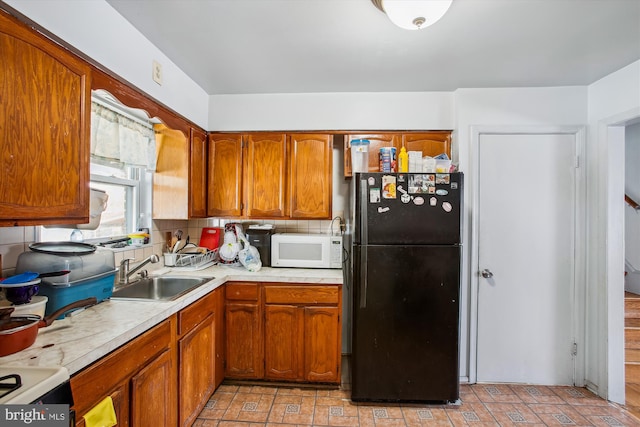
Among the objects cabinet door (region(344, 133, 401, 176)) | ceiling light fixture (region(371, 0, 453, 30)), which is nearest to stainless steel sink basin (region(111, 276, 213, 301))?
cabinet door (region(344, 133, 401, 176))

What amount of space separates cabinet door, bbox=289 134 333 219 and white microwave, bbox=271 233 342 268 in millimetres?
194

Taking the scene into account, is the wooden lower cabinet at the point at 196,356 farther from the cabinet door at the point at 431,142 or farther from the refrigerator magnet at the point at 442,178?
the cabinet door at the point at 431,142

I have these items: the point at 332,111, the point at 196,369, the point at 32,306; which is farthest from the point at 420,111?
the point at 32,306

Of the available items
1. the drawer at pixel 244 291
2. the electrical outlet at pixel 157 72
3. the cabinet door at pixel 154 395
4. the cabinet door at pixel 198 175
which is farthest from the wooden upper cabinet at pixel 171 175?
the cabinet door at pixel 154 395

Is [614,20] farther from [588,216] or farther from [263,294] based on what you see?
[263,294]

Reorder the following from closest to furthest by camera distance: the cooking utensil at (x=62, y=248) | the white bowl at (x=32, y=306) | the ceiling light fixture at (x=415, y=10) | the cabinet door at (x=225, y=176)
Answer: the white bowl at (x=32, y=306) < the ceiling light fixture at (x=415, y=10) < the cooking utensil at (x=62, y=248) < the cabinet door at (x=225, y=176)

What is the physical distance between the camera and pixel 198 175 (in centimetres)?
239

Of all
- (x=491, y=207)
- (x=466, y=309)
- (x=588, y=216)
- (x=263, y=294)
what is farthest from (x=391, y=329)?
(x=588, y=216)

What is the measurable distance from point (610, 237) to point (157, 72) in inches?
128

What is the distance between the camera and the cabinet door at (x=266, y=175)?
8.04 feet

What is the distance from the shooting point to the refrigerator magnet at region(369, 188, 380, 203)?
195cm

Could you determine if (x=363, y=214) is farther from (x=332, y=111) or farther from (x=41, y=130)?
(x=41, y=130)

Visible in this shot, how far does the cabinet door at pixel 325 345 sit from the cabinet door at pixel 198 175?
48.5 inches

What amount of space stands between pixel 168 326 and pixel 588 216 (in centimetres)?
295
